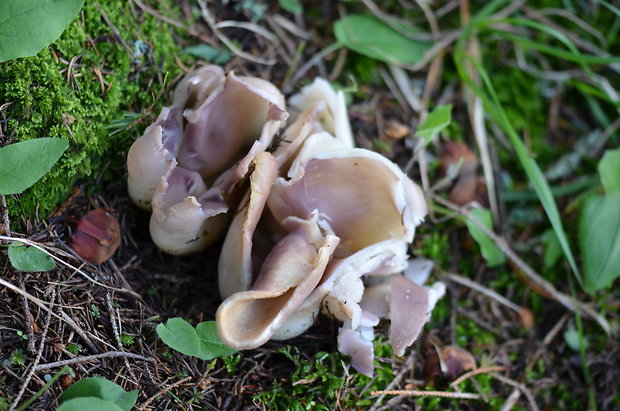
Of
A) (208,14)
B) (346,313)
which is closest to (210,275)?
(346,313)

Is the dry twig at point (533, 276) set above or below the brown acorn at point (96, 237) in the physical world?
below

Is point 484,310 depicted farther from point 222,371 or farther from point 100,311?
point 100,311

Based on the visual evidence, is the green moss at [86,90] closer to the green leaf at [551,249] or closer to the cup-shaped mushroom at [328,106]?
the cup-shaped mushroom at [328,106]

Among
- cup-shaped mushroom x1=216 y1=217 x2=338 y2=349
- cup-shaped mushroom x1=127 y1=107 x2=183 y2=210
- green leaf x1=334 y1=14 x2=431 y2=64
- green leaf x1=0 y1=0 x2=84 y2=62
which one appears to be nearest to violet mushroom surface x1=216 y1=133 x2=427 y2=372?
cup-shaped mushroom x1=216 y1=217 x2=338 y2=349

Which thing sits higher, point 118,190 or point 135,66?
point 135,66

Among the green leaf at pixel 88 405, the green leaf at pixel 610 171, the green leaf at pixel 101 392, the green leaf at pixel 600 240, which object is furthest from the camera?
the green leaf at pixel 610 171

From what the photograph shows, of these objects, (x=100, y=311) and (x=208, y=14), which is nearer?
(x=100, y=311)

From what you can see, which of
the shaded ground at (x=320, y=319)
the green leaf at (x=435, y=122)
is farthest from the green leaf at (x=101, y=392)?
the green leaf at (x=435, y=122)
